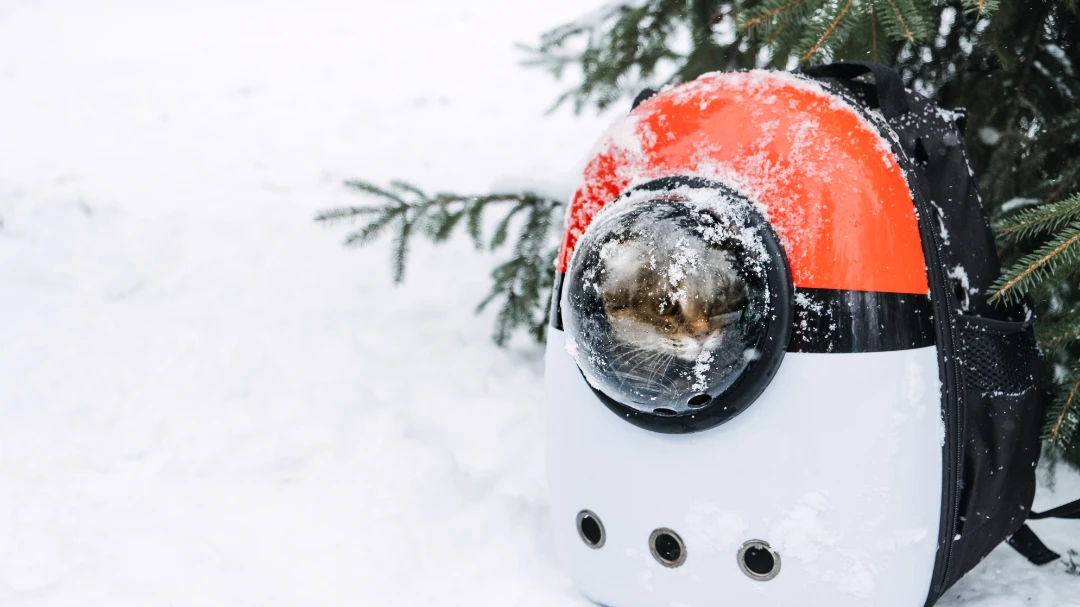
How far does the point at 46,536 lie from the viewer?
5.61ft

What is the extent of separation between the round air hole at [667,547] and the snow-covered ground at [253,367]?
227mm

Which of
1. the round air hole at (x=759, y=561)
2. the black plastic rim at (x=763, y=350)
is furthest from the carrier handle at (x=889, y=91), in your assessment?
the round air hole at (x=759, y=561)

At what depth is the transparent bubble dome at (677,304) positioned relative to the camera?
1.35 meters

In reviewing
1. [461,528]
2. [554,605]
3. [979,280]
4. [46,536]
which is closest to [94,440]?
[46,536]

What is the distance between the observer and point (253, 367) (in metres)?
2.39

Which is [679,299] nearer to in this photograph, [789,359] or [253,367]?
[789,359]

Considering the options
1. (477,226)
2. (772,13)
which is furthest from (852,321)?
(477,226)

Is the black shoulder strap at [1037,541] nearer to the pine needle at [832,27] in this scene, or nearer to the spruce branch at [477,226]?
the pine needle at [832,27]

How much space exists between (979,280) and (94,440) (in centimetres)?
196

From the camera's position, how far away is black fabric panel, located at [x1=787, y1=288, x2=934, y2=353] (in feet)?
4.47

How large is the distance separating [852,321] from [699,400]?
0.27 m

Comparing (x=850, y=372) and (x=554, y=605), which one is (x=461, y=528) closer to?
(x=554, y=605)

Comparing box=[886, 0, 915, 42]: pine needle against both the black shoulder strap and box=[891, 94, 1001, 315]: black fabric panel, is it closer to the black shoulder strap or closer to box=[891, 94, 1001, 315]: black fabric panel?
box=[891, 94, 1001, 315]: black fabric panel

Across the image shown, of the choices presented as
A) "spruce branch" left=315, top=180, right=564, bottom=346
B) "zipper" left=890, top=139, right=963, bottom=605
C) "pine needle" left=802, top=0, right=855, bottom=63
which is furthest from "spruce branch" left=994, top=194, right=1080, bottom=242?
"spruce branch" left=315, top=180, right=564, bottom=346
